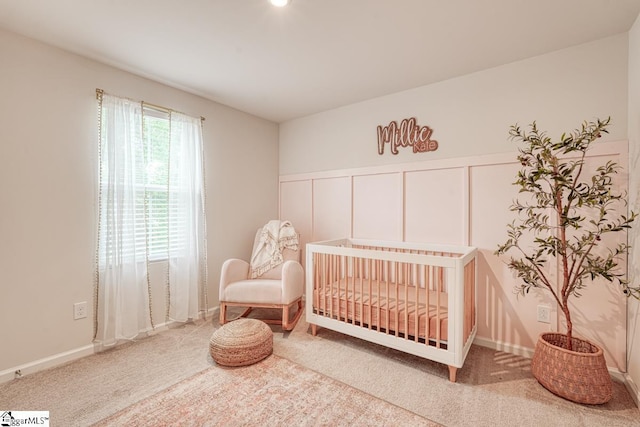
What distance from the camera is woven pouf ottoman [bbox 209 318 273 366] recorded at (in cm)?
204

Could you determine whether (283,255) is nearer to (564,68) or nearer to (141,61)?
(141,61)

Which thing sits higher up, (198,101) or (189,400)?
(198,101)

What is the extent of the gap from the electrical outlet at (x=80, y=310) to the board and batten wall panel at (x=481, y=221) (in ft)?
7.70

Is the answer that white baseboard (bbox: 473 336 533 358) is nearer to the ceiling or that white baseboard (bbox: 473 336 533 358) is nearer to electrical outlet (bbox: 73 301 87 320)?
the ceiling

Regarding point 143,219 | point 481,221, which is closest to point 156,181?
point 143,219

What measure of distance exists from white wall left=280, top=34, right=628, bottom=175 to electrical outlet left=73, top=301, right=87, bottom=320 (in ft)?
8.43

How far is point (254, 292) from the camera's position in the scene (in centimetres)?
266

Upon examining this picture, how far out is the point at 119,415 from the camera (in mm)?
1562

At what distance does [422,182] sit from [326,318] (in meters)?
1.51

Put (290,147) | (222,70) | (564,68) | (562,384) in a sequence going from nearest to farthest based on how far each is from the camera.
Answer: (562,384), (564,68), (222,70), (290,147)

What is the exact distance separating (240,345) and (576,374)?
207cm

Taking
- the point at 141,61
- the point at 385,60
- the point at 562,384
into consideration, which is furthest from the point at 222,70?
the point at 562,384

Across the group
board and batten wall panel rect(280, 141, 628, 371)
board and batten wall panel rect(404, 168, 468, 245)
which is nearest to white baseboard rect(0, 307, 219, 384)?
board and batten wall panel rect(280, 141, 628, 371)

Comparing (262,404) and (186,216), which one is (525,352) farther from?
(186,216)
